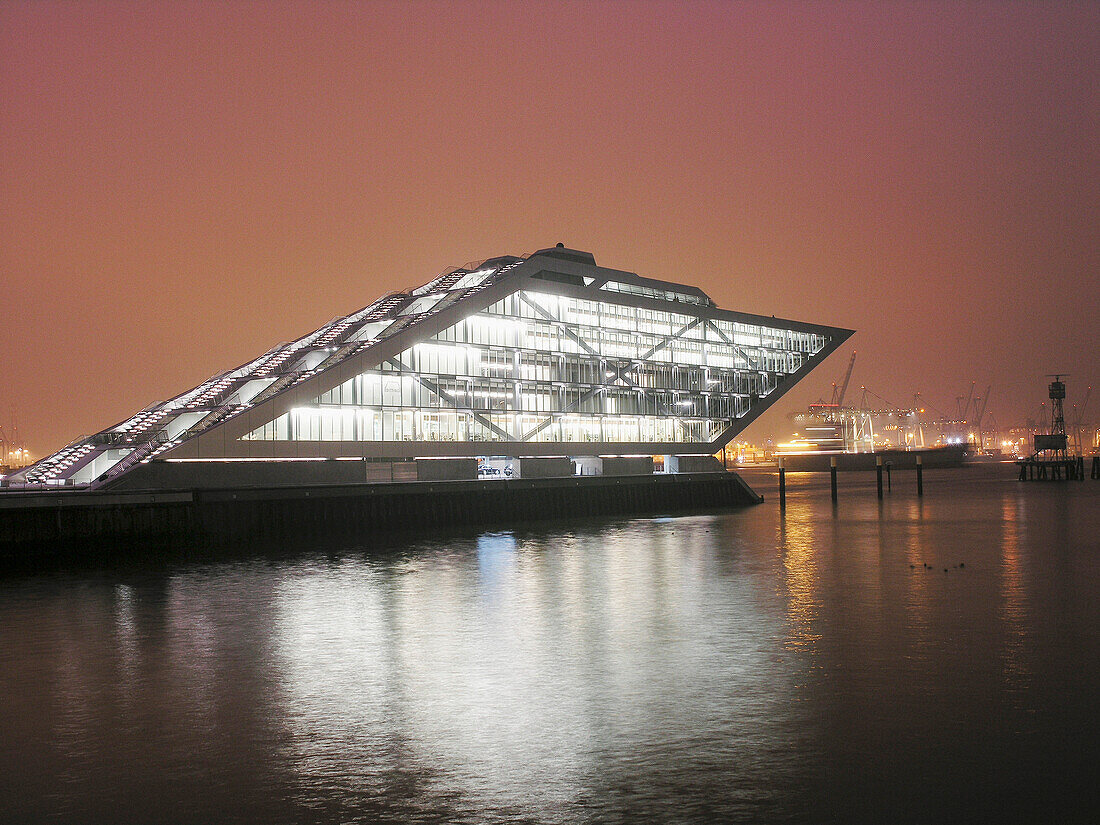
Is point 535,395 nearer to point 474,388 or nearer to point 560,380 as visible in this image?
point 560,380

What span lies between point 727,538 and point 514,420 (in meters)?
22.8

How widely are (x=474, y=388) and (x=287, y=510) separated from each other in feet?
59.1

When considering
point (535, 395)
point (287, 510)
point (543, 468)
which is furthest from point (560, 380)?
point (287, 510)

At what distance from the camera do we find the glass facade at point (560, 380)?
5372 centimetres

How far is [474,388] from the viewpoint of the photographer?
59.2 m

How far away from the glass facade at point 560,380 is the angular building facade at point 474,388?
4.0 inches

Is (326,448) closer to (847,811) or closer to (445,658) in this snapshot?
(445,658)

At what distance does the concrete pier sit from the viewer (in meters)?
35.5

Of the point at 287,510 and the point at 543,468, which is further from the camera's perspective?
the point at 543,468

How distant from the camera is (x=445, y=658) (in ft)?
53.3

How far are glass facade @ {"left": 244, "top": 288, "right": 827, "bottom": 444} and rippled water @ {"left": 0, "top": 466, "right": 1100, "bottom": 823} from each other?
25.7 meters

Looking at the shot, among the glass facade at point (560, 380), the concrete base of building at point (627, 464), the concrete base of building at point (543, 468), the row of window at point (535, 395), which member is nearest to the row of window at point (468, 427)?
the glass facade at point (560, 380)

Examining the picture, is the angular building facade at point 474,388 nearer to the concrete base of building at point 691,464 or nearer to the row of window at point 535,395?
the row of window at point 535,395

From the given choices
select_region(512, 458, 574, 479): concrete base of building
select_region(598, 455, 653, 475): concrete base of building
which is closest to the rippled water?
select_region(512, 458, 574, 479): concrete base of building
